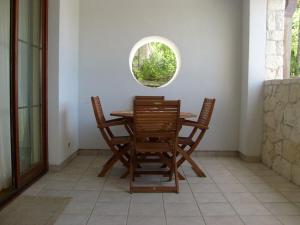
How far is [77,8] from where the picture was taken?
15.3ft

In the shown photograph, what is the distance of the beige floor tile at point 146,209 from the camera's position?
2604mm

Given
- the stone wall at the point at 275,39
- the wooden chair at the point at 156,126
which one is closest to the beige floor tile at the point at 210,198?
the wooden chair at the point at 156,126

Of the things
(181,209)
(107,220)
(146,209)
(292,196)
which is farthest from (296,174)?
(107,220)

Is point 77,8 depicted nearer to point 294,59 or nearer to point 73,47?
point 73,47

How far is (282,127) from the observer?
3.80m

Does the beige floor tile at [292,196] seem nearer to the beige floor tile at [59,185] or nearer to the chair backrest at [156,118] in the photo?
the chair backrest at [156,118]

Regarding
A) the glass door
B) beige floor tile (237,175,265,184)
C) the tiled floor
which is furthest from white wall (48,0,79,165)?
beige floor tile (237,175,265,184)

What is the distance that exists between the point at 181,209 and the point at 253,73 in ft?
8.36

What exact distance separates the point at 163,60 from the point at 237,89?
93.0 inches

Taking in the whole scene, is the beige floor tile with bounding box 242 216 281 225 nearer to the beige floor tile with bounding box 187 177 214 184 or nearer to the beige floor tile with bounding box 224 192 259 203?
the beige floor tile with bounding box 224 192 259 203

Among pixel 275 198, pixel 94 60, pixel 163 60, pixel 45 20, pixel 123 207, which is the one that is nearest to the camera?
pixel 123 207

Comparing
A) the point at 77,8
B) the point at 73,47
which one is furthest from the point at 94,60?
the point at 77,8

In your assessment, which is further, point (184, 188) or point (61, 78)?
point (61, 78)

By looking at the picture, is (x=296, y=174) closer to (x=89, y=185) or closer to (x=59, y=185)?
(x=89, y=185)
